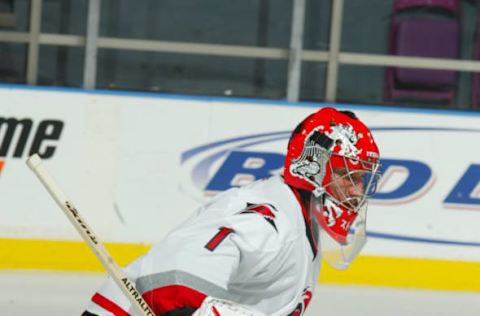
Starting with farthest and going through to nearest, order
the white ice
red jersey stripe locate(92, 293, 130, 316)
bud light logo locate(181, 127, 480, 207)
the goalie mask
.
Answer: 1. bud light logo locate(181, 127, 480, 207)
2. the white ice
3. the goalie mask
4. red jersey stripe locate(92, 293, 130, 316)

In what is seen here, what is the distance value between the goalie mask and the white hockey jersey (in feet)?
0.22

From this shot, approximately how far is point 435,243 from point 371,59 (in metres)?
1.06

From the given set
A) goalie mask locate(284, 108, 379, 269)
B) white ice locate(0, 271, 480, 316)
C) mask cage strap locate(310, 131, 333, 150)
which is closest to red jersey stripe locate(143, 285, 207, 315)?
goalie mask locate(284, 108, 379, 269)

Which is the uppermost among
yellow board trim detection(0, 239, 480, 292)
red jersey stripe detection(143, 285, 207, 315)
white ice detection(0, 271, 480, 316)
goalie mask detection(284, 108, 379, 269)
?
goalie mask detection(284, 108, 379, 269)

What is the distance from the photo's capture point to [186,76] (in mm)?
6621

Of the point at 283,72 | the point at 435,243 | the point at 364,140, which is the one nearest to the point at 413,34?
the point at 283,72

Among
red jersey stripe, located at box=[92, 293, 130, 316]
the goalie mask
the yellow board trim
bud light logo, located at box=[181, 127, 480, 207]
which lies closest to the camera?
red jersey stripe, located at box=[92, 293, 130, 316]

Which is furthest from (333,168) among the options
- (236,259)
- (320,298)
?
(320,298)

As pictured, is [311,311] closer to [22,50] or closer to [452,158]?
[452,158]

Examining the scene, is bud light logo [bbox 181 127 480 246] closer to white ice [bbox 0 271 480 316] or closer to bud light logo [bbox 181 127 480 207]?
bud light logo [bbox 181 127 480 207]

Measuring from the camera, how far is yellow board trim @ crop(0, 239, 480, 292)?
605 cm

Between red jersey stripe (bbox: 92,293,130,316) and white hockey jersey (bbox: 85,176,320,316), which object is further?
red jersey stripe (bbox: 92,293,130,316)

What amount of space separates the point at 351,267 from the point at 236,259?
12.5 feet

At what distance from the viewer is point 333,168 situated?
8.88 ft
